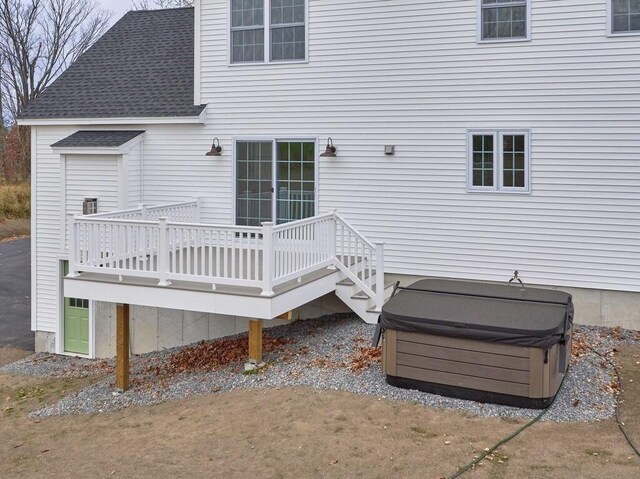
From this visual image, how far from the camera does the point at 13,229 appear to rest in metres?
28.2


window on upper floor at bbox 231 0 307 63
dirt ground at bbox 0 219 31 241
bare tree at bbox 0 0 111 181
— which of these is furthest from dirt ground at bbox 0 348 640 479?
bare tree at bbox 0 0 111 181

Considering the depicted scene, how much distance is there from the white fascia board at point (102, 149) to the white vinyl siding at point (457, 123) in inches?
62.5

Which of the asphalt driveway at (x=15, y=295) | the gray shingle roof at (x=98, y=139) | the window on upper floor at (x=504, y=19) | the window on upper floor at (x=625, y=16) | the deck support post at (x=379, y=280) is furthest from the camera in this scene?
the asphalt driveway at (x=15, y=295)

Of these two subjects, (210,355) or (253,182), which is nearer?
(210,355)

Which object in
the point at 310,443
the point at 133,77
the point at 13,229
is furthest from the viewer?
the point at 13,229

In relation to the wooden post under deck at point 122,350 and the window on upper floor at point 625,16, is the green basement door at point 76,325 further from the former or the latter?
the window on upper floor at point 625,16

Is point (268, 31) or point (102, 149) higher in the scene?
point (268, 31)

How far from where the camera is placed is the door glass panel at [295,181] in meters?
10.9

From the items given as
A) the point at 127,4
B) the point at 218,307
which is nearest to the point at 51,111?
the point at 218,307

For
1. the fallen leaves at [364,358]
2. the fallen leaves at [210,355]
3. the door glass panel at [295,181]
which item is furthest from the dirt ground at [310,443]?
the door glass panel at [295,181]

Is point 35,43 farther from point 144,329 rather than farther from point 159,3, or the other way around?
point 144,329

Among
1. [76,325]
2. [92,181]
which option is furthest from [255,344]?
[76,325]

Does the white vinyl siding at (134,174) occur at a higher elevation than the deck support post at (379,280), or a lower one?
higher

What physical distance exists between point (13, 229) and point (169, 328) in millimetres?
19639
